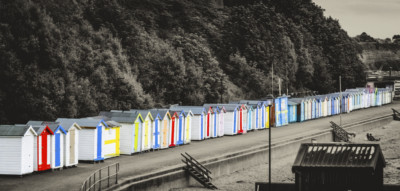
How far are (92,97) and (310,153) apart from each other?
974 inches

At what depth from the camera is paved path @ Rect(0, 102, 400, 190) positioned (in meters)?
24.3

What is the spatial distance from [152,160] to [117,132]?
242 centimetres

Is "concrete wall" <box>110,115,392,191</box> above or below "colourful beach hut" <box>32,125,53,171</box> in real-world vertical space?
below

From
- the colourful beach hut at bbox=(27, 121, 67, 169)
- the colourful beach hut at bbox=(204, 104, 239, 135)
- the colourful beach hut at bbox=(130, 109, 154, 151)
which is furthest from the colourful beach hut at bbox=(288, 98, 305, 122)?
the colourful beach hut at bbox=(27, 121, 67, 169)

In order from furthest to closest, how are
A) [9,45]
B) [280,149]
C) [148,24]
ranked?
[148,24] → [280,149] → [9,45]

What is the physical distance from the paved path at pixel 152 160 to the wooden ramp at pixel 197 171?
928 mm

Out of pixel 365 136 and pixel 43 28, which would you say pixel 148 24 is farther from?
pixel 43 28

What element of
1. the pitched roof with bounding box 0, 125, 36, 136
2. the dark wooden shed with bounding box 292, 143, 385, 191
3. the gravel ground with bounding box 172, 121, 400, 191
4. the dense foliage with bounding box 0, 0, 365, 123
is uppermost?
the dense foliage with bounding box 0, 0, 365, 123

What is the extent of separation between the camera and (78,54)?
4759 centimetres

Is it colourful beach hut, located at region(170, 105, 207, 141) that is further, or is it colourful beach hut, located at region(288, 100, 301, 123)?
colourful beach hut, located at region(288, 100, 301, 123)

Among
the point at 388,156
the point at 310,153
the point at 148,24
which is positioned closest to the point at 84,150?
the point at 310,153

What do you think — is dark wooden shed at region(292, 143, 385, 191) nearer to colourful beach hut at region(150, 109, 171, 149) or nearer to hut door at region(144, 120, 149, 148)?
hut door at region(144, 120, 149, 148)

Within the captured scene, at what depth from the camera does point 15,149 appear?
25.5m

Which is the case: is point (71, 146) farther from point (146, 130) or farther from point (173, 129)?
point (173, 129)
